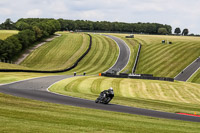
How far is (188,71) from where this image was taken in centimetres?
8256

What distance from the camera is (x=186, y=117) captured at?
2319 cm

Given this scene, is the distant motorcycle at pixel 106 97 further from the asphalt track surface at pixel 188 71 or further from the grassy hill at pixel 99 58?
the grassy hill at pixel 99 58

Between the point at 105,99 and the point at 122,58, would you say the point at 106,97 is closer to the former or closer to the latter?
the point at 105,99

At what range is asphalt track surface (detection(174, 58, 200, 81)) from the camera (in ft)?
253

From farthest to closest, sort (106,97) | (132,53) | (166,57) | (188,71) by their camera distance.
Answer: (132,53) → (166,57) → (188,71) → (106,97)

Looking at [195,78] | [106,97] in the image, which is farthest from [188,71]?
[106,97]

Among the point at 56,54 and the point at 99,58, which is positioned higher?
the point at 56,54

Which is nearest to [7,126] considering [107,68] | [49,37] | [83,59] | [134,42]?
[107,68]

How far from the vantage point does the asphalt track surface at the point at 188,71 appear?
77.2 meters

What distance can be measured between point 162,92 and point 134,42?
8330 centimetres

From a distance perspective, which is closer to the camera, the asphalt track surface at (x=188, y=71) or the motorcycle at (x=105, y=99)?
the motorcycle at (x=105, y=99)

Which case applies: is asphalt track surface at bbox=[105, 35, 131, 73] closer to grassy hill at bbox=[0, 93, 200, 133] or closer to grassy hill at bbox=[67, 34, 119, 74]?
grassy hill at bbox=[67, 34, 119, 74]

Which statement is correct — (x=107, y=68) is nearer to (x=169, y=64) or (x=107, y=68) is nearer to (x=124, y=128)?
(x=169, y=64)

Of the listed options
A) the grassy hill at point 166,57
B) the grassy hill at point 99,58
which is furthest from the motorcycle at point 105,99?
the grassy hill at point 166,57
